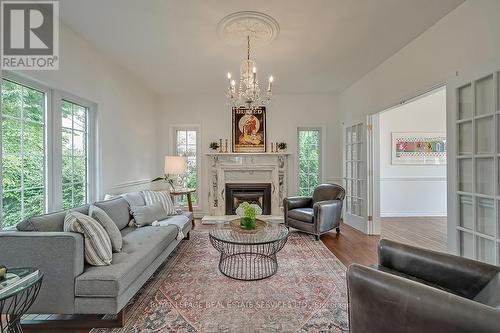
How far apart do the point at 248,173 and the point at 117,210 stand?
9.43ft

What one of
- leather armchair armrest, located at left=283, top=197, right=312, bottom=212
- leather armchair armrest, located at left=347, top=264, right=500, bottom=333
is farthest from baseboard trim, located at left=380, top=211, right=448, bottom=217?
leather armchair armrest, located at left=347, top=264, right=500, bottom=333

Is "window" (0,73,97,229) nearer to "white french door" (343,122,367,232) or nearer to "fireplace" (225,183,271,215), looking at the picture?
"fireplace" (225,183,271,215)

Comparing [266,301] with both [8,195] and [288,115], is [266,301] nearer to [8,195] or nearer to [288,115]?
[8,195]

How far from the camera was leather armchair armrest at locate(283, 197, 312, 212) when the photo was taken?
448cm

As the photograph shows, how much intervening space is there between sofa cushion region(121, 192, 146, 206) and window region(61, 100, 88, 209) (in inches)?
19.7

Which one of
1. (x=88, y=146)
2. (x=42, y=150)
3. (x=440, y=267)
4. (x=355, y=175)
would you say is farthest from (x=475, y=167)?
(x=88, y=146)

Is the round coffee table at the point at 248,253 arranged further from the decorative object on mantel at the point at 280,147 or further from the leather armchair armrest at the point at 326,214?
the decorative object on mantel at the point at 280,147

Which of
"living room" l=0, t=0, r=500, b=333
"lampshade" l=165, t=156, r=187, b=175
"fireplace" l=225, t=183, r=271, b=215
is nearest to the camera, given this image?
"living room" l=0, t=0, r=500, b=333

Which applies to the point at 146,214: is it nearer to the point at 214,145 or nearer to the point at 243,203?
the point at 243,203

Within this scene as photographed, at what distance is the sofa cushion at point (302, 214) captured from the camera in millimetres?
4062

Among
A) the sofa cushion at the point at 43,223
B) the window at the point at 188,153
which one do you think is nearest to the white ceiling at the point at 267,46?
the window at the point at 188,153

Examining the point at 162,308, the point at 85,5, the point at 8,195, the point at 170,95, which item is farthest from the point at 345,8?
the point at 170,95

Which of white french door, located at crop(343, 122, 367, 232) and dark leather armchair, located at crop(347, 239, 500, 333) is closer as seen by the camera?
dark leather armchair, located at crop(347, 239, 500, 333)

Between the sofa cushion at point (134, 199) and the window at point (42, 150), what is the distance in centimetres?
43
